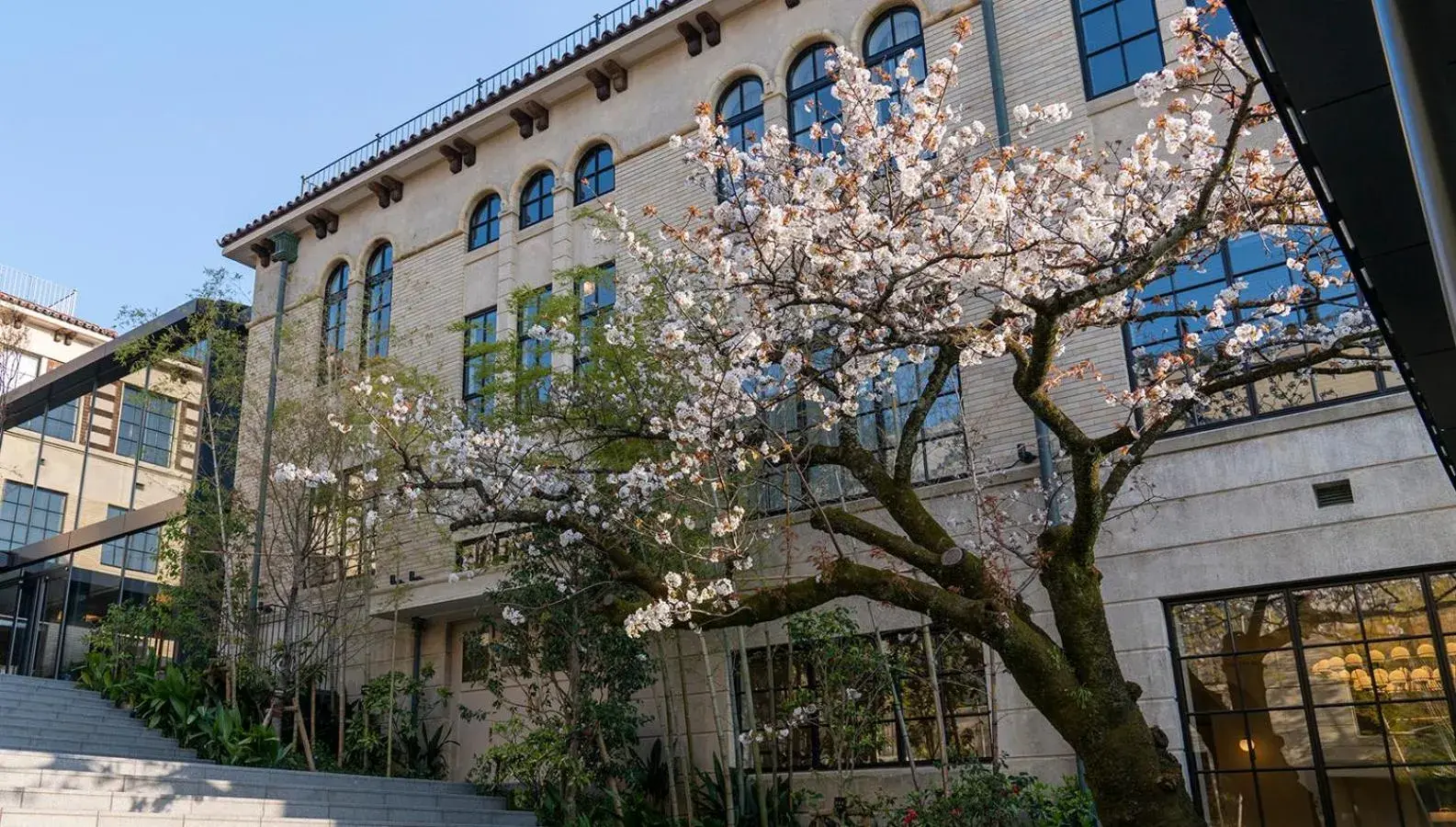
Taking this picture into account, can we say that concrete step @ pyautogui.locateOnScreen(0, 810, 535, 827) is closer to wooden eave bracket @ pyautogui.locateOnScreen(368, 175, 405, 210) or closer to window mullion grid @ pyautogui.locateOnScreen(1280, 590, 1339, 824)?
window mullion grid @ pyautogui.locateOnScreen(1280, 590, 1339, 824)

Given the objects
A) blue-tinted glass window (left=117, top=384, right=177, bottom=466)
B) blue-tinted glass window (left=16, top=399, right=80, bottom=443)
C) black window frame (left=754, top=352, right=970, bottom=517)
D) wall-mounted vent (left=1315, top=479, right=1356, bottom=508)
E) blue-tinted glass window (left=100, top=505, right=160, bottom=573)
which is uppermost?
blue-tinted glass window (left=16, top=399, right=80, bottom=443)

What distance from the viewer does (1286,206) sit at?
772cm

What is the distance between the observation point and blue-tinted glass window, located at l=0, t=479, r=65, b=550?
22.8 meters

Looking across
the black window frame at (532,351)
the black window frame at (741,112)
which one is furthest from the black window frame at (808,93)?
the black window frame at (532,351)

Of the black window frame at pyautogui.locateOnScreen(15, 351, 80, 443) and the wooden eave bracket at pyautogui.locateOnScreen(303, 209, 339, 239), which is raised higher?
the wooden eave bracket at pyautogui.locateOnScreen(303, 209, 339, 239)

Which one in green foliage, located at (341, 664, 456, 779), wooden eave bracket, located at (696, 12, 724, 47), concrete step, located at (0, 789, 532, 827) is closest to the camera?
concrete step, located at (0, 789, 532, 827)

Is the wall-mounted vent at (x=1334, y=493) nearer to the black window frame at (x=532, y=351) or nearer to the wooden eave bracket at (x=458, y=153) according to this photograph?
the black window frame at (x=532, y=351)

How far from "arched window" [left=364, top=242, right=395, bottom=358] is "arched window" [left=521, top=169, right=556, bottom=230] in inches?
115

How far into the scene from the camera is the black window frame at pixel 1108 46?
491 inches

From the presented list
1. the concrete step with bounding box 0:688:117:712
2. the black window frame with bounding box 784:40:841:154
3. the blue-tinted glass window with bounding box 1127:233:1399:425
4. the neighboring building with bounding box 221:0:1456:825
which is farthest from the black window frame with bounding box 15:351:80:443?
the blue-tinted glass window with bounding box 1127:233:1399:425

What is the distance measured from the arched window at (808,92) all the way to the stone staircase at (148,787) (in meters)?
9.07

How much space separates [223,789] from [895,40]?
11.5 m

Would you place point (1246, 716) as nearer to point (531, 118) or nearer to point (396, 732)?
point (396, 732)

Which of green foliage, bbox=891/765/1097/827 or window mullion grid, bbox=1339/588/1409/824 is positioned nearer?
window mullion grid, bbox=1339/588/1409/824
